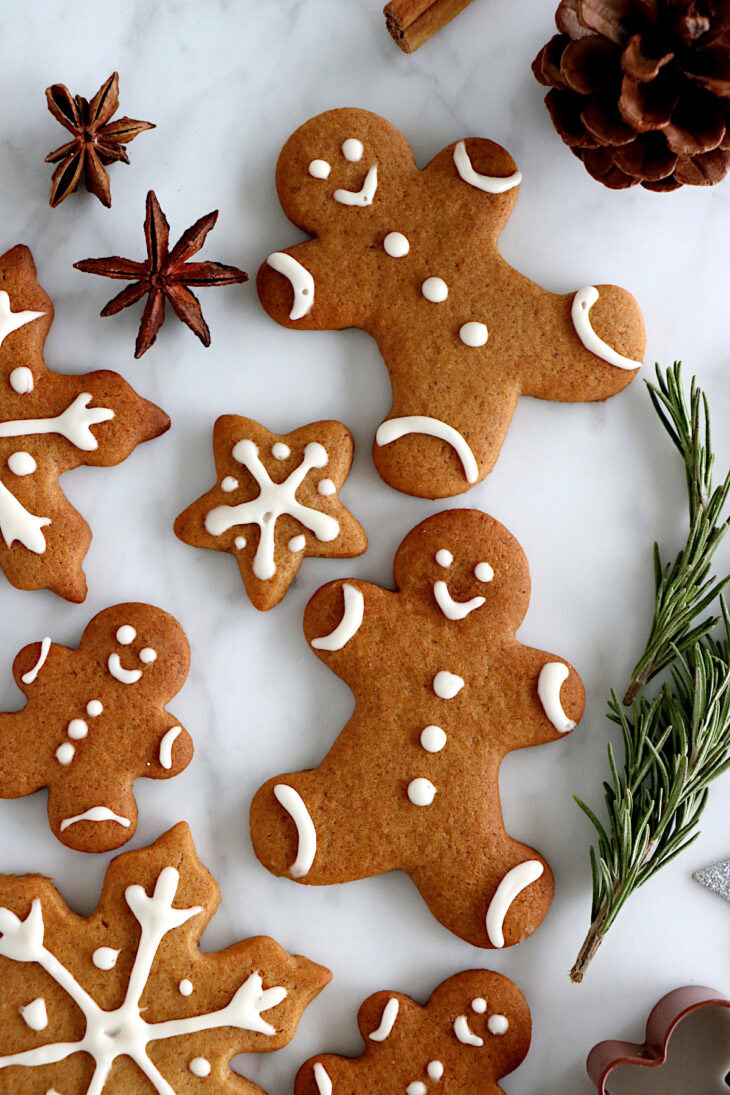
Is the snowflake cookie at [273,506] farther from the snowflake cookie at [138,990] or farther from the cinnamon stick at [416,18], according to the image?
the cinnamon stick at [416,18]

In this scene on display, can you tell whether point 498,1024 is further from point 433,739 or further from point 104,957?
point 104,957

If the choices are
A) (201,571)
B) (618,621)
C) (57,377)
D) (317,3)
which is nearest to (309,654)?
(201,571)

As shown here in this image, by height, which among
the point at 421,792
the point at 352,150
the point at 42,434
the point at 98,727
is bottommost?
the point at 98,727

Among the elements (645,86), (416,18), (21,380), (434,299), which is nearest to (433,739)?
(434,299)

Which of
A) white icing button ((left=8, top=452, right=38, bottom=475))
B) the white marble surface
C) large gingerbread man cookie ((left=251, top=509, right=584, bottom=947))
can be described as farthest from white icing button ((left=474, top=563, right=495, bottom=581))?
white icing button ((left=8, top=452, right=38, bottom=475))

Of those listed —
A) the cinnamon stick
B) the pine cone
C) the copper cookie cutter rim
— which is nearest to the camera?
the pine cone

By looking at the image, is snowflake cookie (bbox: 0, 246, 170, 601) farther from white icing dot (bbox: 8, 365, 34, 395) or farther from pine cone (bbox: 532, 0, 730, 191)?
pine cone (bbox: 532, 0, 730, 191)

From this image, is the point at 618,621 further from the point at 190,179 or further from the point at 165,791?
the point at 190,179
